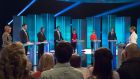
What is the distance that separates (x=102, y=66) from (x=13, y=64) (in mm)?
802

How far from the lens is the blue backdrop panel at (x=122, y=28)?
578 inches

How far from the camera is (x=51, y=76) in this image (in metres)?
2.53

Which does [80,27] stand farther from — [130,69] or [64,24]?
[130,69]

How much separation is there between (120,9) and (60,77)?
13.1 meters

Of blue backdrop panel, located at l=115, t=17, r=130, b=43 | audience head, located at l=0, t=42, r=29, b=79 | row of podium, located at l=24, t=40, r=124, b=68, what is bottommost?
row of podium, located at l=24, t=40, r=124, b=68

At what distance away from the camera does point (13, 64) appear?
2049 millimetres

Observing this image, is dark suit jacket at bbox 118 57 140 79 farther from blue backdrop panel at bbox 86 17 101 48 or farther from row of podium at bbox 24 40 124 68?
blue backdrop panel at bbox 86 17 101 48

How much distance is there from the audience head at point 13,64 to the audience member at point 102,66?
0.71 m

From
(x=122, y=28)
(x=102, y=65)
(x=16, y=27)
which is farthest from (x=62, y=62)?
(x=122, y=28)

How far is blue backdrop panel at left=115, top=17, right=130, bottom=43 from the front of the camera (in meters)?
14.7

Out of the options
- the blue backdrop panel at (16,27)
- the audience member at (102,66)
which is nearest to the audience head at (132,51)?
the audience member at (102,66)

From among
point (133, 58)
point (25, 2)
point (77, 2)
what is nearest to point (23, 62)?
point (133, 58)

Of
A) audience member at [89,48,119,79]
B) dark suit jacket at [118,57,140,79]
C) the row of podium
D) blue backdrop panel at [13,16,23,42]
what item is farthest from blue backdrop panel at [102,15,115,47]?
audience member at [89,48,119,79]

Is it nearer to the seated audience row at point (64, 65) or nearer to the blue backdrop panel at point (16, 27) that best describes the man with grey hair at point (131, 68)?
the seated audience row at point (64, 65)
